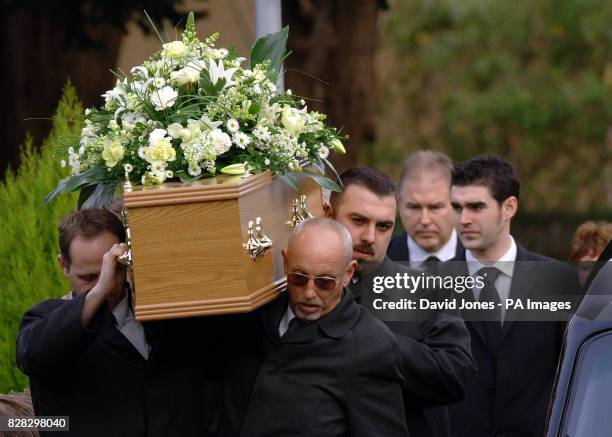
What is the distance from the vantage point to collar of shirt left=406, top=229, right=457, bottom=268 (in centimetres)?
766

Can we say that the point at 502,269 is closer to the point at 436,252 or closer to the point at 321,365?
the point at 436,252

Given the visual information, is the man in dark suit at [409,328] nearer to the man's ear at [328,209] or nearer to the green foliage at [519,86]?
the man's ear at [328,209]

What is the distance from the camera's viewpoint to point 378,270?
524 centimetres

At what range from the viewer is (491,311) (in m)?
6.13

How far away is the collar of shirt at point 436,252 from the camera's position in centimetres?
766

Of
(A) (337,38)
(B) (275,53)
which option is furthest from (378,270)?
(A) (337,38)

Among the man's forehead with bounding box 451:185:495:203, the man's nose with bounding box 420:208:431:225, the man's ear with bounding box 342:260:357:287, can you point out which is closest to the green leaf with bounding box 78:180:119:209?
the man's ear with bounding box 342:260:357:287

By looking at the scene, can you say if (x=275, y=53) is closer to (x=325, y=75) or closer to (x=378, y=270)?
(x=378, y=270)

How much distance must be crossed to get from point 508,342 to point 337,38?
315 inches

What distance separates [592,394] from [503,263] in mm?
2251

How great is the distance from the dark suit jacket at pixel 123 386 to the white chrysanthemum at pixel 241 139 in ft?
2.33

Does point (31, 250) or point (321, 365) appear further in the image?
point (31, 250)

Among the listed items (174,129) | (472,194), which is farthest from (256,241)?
(472,194)

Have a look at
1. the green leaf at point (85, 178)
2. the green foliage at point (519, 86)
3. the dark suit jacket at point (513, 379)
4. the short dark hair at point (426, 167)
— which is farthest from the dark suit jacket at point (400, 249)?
the green foliage at point (519, 86)
